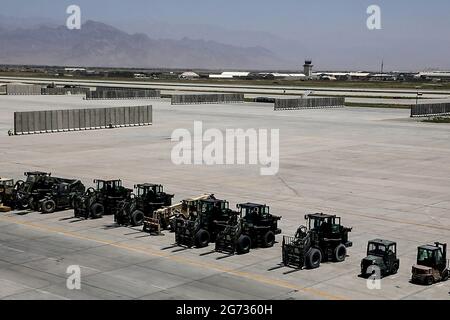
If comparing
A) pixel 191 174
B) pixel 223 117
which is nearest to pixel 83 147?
pixel 191 174

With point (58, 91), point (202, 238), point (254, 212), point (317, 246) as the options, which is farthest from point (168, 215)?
point (58, 91)

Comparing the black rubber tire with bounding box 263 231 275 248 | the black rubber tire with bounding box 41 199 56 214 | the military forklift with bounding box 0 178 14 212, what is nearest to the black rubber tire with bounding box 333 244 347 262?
the black rubber tire with bounding box 263 231 275 248

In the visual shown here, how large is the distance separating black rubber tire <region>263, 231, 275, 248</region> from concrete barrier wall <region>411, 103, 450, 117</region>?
70799 mm

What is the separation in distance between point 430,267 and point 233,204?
14.3 m

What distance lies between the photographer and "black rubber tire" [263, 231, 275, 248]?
28531 millimetres

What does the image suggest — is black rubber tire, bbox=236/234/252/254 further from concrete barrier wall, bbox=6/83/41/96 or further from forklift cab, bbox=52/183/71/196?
concrete barrier wall, bbox=6/83/41/96

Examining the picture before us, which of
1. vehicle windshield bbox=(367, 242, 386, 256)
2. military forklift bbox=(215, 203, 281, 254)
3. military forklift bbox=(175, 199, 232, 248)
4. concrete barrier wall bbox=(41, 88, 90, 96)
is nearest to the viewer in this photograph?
vehicle windshield bbox=(367, 242, 386, 256)

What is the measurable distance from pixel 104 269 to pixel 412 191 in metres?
23.2

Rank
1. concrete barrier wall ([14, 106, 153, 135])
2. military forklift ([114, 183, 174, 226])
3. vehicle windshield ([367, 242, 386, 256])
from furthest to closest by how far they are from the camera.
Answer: concrete barrier wall ([14, 106, 153, 135])
military forklift ([114, 183, 174, 226])
vehicle windshield ([367, 242, 386, 256])

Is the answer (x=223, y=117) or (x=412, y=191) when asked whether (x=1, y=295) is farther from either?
(x=223, y=117)

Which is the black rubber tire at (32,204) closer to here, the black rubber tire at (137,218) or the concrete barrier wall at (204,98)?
the black rubber tire at (137,218)

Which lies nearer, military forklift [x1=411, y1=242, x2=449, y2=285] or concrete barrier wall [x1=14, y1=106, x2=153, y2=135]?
military forklift [x1=411, y1=242, x2=449, y2=285]

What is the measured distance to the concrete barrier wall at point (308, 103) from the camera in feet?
351

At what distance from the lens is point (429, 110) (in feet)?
323
